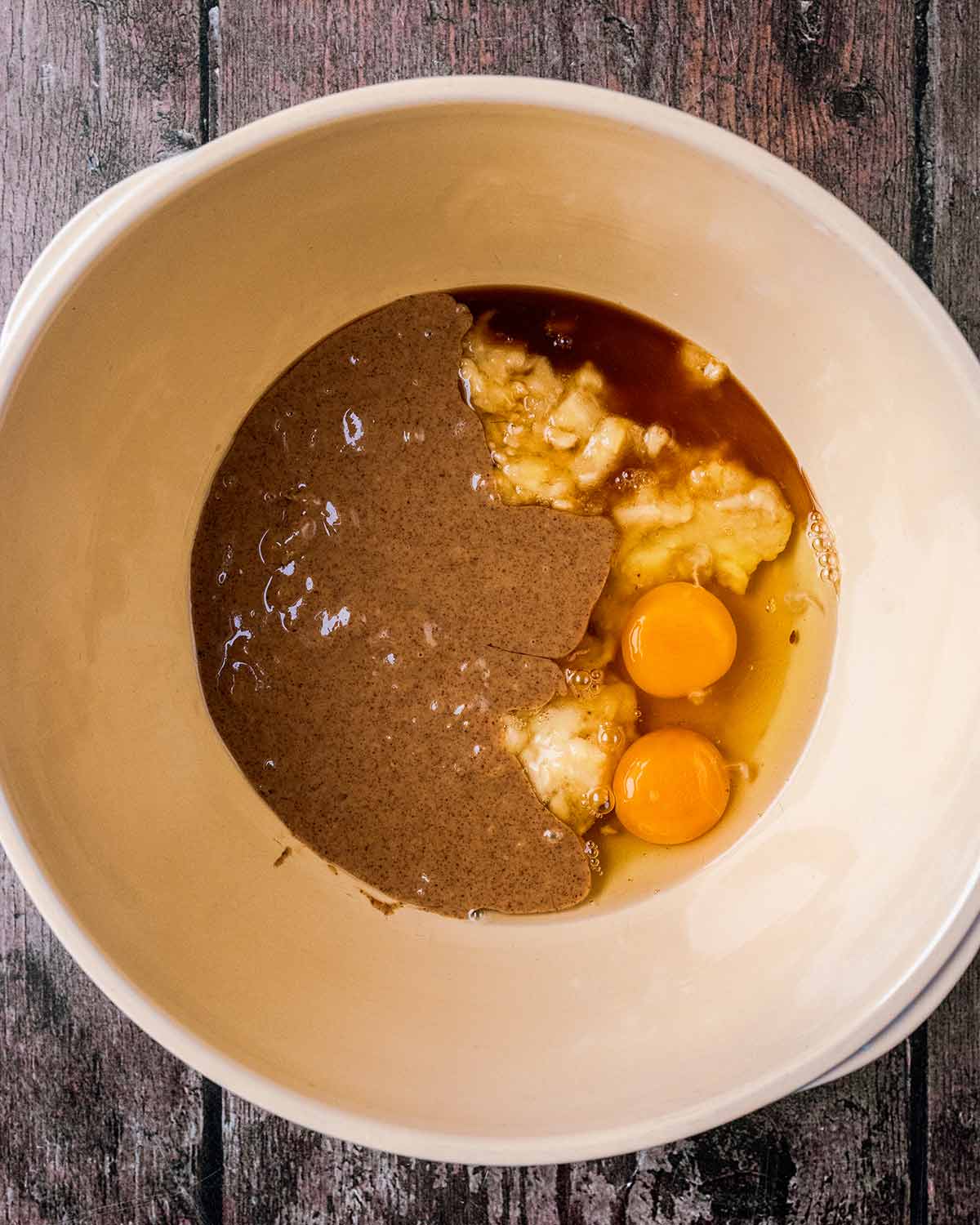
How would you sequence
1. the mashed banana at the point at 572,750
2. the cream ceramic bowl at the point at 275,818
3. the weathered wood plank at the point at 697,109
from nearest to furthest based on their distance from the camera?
the cream ceramic bowl at the point at 275,818 → the weathered wood plank at the point at 697,109 → the mashed banana at the point at 572,750

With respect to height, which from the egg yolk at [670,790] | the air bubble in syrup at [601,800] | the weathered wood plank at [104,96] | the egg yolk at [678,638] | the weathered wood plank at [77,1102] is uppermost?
the weathered wood plank at [104,96]

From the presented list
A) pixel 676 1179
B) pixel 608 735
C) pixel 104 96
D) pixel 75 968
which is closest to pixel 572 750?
pixel 608 735

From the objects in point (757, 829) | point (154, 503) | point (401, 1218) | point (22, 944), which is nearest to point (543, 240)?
point (154, 503)

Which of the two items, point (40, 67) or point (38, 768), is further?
point (40, 67)

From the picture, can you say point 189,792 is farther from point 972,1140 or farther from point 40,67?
point 972,1140

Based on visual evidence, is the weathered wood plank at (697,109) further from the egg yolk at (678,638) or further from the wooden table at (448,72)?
the egg yolk at (678,638)

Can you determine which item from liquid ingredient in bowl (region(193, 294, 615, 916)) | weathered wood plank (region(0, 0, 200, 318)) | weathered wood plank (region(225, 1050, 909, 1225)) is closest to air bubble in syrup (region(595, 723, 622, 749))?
liquid ingredient in bowl (region(193, 294, 615, 916))

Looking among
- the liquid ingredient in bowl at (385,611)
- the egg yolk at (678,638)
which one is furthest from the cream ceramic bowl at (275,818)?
the egg yolk at (678,638)
